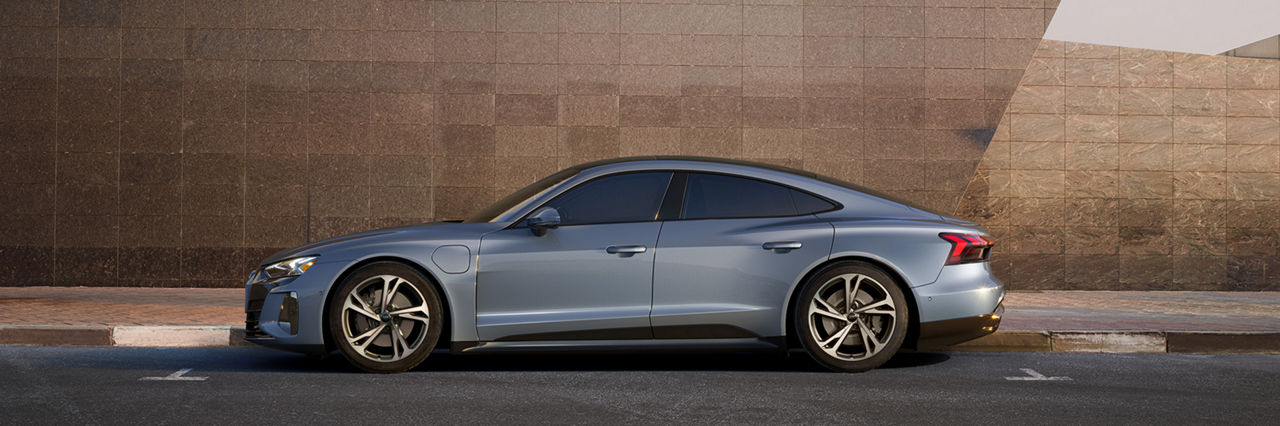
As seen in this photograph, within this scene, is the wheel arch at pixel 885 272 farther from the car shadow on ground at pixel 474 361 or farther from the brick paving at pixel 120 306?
the brick paving at pixel 120 306

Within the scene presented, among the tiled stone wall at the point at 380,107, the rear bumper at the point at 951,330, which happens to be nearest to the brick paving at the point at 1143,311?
the rear bumper at the point at 951,330

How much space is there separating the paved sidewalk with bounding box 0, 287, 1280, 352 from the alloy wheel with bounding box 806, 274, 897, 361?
1615mm

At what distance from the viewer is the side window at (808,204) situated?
24.5 ft

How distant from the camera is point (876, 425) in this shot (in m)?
5.56

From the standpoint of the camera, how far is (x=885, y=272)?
732cm

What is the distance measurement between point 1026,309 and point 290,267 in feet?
22.3

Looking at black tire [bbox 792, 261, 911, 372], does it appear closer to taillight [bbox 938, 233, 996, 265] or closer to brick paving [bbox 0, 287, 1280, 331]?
taillight [bbox 938, 233, 996, 265]

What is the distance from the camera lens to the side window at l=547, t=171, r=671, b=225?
24.1 ft

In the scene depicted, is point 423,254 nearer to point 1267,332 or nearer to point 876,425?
point 876,425

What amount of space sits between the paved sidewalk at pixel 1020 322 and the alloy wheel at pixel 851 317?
1.62 meters

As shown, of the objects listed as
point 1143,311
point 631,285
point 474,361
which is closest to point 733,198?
point 631,285

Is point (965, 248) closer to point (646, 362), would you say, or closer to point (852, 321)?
point (852, 321)

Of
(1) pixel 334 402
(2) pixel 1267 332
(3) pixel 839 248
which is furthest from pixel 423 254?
(2) pixel 1267 332

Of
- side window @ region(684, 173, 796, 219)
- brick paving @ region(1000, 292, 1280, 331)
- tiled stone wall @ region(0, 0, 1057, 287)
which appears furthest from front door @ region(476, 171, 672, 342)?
tiled stone wall @ region(0, 0, 1057, 287)
